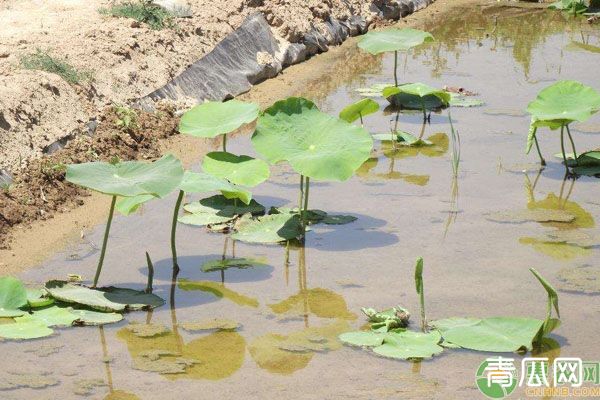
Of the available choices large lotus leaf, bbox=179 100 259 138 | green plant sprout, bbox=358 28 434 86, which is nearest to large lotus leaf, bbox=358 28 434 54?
green plant sprout, bbox=358 28 434 86

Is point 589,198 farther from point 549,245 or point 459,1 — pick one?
point 459,1

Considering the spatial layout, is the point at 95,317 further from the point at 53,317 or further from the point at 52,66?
the point at 52,66

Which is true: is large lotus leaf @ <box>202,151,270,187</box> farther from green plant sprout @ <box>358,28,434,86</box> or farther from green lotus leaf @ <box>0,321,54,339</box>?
green plant sprout @ <box>358,28,434,86</box>

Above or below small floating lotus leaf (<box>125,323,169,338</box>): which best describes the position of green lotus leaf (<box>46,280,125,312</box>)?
above

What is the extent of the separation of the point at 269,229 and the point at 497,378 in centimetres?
197

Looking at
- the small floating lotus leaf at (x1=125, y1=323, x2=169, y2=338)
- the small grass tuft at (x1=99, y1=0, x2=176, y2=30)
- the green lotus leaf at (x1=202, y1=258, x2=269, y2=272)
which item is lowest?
the small floating lotus leaf at (x1=125, y1=323, x2=169, y2=338)

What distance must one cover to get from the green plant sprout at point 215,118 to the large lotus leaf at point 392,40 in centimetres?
243

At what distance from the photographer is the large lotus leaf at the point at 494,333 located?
4473 mm

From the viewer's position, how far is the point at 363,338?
15.1 feet

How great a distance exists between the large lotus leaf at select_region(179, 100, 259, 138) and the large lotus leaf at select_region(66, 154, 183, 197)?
0.92 metres

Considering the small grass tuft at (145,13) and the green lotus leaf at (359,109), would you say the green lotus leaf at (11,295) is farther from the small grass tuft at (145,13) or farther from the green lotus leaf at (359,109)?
the small grass tuft at (145,13)

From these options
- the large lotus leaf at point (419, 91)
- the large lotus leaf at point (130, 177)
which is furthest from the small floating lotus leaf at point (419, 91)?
the large lotus leaf at point (130, 177)

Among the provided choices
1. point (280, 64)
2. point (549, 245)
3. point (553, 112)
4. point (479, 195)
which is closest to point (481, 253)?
point (549, 245)

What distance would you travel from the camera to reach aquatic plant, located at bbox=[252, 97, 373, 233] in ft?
17.7
